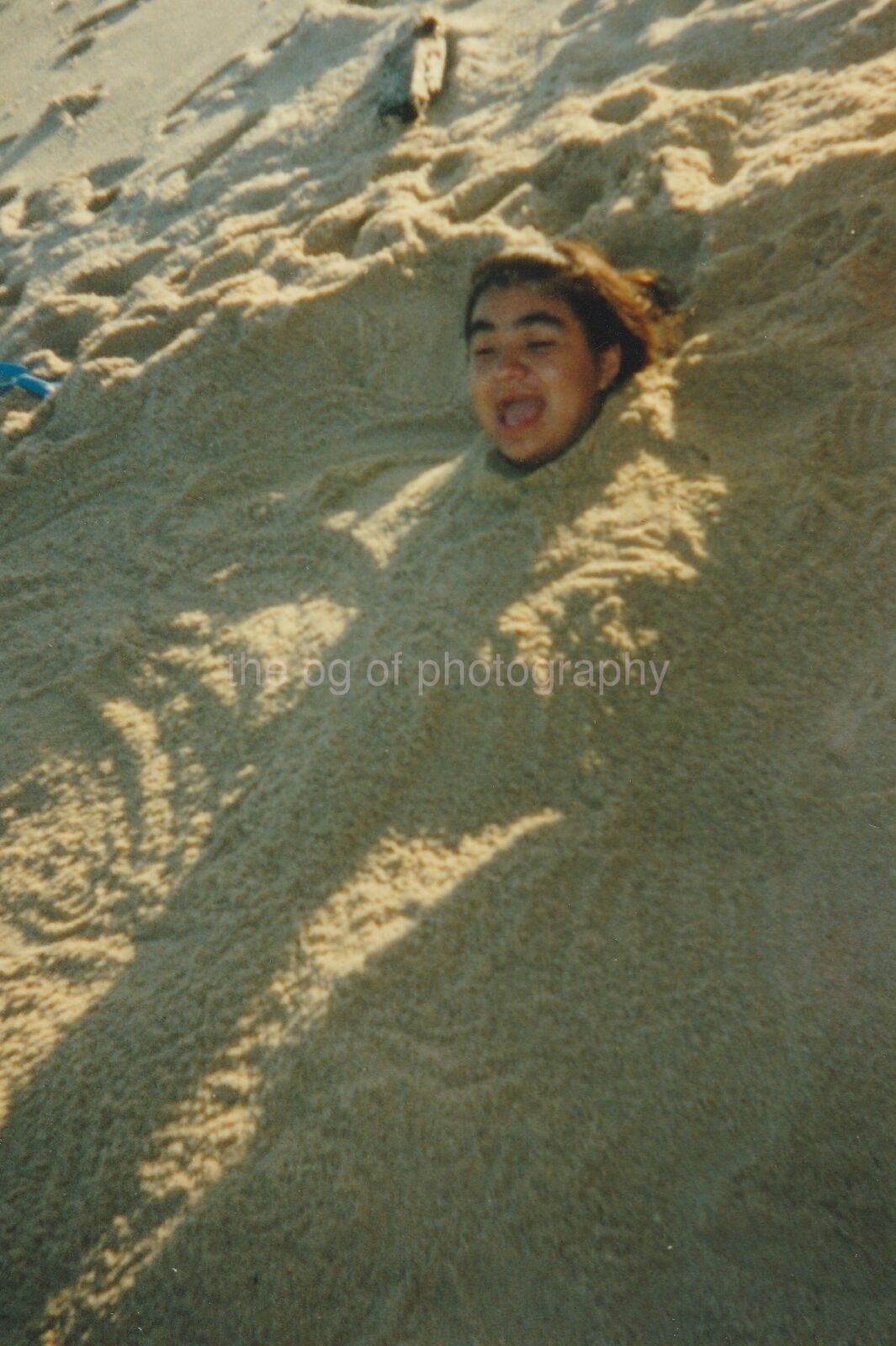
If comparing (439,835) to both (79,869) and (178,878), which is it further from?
(79,869)

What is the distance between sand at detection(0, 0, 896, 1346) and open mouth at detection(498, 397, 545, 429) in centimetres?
12

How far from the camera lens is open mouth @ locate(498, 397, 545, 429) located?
1742 mm

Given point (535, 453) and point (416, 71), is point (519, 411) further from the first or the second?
point (416, 71)

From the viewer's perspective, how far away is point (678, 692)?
138 cm

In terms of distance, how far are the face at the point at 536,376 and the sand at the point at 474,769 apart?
94mm

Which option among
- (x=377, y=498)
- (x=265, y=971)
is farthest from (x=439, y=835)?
(x=377, y=498)

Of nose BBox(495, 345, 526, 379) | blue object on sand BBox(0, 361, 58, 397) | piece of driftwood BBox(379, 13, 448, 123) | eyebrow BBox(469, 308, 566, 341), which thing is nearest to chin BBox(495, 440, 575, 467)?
nose BBox(495, 345, 526, 379)

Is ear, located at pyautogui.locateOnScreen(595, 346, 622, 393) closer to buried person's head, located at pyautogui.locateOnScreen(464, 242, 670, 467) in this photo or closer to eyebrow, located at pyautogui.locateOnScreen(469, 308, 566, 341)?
buried person's head, located at pyautogui.locateOnScreen(464, 242, 670, 467)

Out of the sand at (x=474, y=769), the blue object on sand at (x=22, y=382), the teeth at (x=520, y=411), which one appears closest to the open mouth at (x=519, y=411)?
the teeth at (x=520, y=411)

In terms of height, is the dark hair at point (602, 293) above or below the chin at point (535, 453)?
above

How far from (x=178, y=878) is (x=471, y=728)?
561mm

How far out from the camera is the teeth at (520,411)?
1.75m

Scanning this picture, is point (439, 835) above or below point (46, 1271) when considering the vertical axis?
above

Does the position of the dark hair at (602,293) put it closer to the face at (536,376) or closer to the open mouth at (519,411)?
the face at (536,376)
